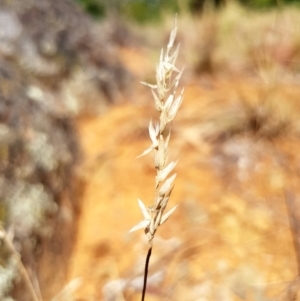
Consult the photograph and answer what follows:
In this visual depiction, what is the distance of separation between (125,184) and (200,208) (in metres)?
0.29

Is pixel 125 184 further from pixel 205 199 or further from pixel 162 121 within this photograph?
pixel 162 121

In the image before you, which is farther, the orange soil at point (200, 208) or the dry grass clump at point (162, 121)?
the orange soil at point (200, 208)

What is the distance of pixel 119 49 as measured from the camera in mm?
3135

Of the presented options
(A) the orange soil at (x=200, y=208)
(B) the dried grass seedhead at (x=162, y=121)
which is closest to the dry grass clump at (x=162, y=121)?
(B) the dried grass seedhead at (x=162, y=121)

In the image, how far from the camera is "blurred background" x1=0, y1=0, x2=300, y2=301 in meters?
0.83

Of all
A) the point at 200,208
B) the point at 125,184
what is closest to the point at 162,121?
the point at 200,208

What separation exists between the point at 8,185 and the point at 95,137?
0.74 m

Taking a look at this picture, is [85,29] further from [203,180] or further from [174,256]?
[174,256]

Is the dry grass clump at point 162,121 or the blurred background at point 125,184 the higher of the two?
the dry grass clump at point 162,121

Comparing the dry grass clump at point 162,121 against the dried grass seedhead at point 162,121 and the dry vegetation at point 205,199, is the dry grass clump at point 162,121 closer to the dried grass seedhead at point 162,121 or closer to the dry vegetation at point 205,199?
the dried grass seedhead at point 162,121

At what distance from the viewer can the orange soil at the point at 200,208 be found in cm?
84

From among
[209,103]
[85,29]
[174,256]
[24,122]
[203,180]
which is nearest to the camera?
[174,256]

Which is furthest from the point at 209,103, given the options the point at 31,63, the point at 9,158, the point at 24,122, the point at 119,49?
the point at 119,49

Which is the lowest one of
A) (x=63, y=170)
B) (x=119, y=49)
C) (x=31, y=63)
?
(x=119, y=49)
